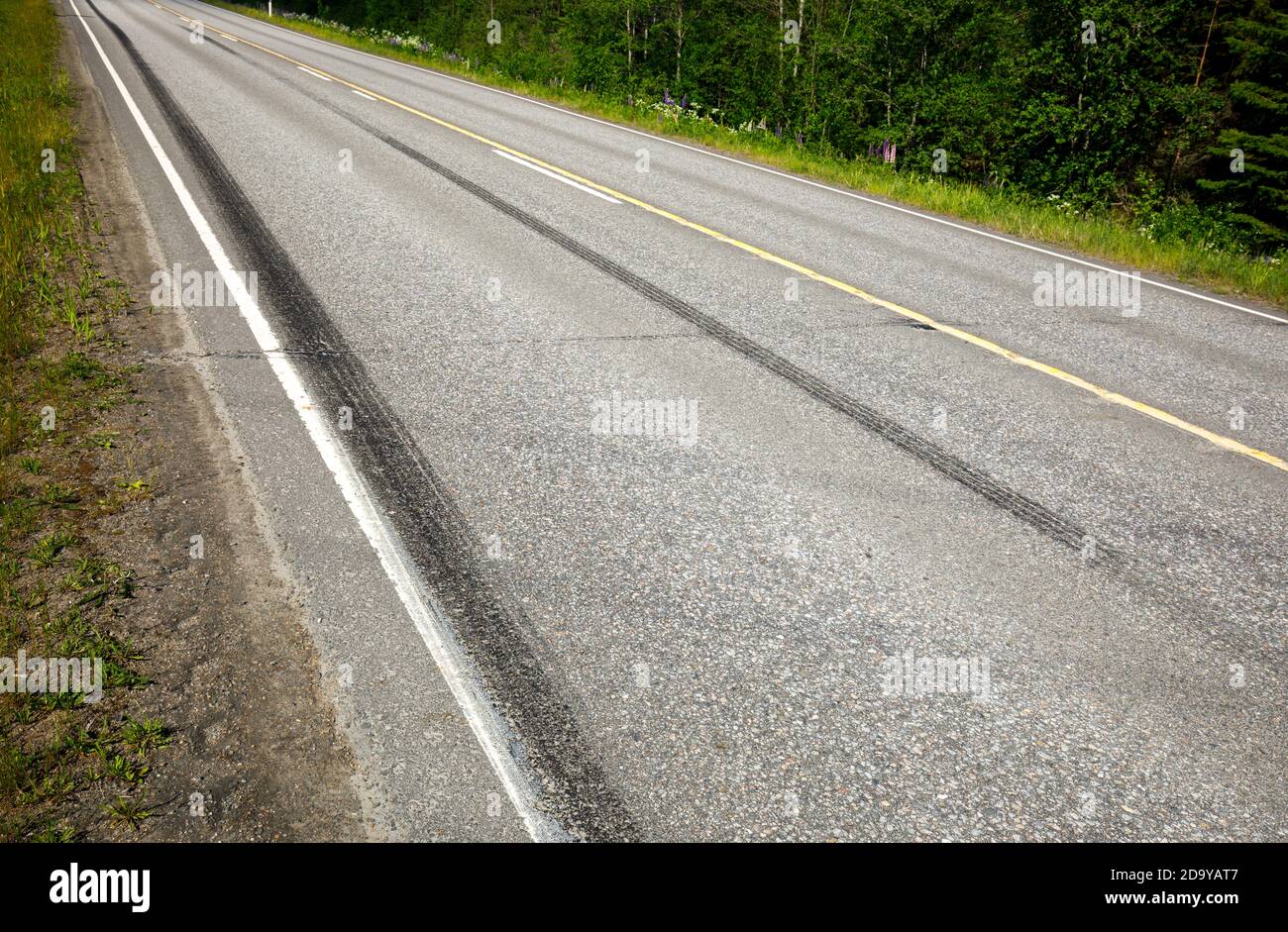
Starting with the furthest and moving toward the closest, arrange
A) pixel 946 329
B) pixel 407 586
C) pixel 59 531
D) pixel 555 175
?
1. pixel 555 175
2. pixel 946 329
3. pixel 59 531
4. pixel 407 586

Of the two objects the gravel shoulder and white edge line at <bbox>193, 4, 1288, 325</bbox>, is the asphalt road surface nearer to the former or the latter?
the gravel shoulder

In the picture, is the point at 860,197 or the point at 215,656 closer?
the point at 215,656

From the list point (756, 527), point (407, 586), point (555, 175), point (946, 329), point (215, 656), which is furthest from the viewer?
point (555, 175)

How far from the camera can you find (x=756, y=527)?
427 cm

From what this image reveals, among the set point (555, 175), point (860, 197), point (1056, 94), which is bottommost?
point (860, 197)

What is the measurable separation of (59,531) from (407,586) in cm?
169

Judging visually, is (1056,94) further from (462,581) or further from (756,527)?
(462,581)

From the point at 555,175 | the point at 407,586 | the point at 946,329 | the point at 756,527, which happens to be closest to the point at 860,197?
→ the point at 555,175

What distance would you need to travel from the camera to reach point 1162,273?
980 cm

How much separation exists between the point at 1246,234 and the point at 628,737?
21491 millimetres

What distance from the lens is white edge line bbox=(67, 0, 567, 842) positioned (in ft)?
9.07

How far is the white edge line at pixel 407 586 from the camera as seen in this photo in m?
2.77

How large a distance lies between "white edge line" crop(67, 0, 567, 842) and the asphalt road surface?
16mm

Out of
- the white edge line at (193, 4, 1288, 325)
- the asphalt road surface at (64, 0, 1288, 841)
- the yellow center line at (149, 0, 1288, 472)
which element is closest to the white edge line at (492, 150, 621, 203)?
the yellow center line at (149, 0, 1288, 472)
